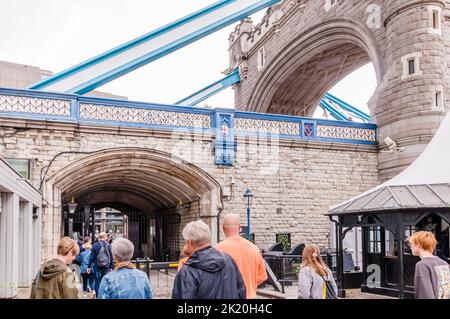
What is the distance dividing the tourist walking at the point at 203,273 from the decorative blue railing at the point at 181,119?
37.2ft

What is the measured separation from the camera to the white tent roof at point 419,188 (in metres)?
9.63

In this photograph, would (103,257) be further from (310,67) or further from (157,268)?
(310,67)

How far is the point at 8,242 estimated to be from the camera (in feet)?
30.5

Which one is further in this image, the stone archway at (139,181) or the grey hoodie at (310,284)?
the stone archway at (139,181)

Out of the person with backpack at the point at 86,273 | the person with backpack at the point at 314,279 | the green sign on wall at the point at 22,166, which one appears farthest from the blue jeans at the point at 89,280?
the person with backpack at the point at 314,279

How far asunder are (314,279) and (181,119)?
11494 mm

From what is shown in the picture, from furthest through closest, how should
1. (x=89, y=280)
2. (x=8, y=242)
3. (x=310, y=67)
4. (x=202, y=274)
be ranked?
(x=310, y=67), (x=89, y=280), (x=8, y=242), (x=202, y=274)

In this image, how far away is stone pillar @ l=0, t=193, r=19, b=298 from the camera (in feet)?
30.2

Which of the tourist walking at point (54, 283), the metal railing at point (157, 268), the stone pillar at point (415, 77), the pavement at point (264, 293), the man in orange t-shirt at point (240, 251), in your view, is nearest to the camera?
the tourist walking at point (54, 283)

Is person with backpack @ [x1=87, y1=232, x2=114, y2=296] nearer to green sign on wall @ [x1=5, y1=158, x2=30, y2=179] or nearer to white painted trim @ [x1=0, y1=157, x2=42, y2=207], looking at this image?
white painted trim @ [x1=0, y1=157, x2=42, y2=207]

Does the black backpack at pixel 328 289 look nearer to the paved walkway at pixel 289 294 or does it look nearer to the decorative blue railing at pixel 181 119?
the paved walkway at pixel 289 294

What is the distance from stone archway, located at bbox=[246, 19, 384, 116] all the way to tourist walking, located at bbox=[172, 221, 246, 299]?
17663 millimetres

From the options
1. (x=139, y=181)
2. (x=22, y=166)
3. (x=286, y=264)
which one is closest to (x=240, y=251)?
(x=286, y=264)
